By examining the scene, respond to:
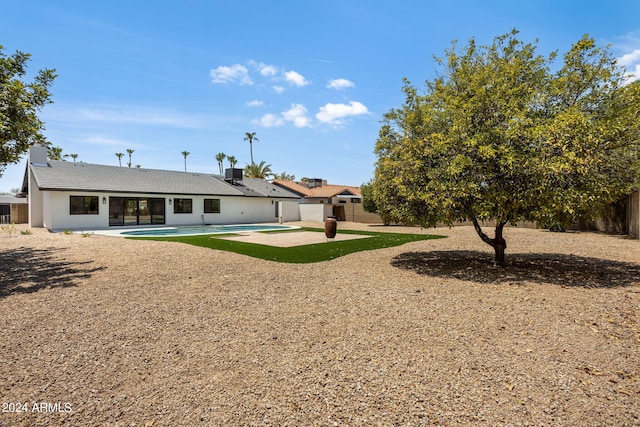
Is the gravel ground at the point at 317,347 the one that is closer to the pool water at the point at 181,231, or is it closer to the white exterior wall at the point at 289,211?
the pool water at the point at 181,231

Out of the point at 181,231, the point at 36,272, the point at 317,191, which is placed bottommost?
the point at 36,272

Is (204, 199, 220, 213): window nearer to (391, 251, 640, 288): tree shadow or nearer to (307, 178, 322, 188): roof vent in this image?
(391, 251, 640, 288): tree shadow

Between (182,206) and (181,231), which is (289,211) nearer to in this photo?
(182,206)

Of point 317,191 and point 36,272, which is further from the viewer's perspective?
point 317,191

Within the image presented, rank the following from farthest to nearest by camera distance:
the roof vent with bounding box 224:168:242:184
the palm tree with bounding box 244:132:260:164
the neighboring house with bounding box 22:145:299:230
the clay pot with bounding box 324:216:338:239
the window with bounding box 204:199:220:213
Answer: the palm tree with bounding box 244:132:260:164, the roof vent with bounding box 224:168:242:184, the window with bounding box 204:199:220:213, the neighboring house with bounding box 22:145:299:230, the clay pot with bounding box 324:216:338:239

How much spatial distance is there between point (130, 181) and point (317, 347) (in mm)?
25341

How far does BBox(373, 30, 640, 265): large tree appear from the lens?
24.4 feet

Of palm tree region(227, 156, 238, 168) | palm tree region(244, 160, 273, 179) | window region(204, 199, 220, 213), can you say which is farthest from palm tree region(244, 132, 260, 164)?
window region(204, 199, 220, 213)

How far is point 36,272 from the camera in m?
8.66

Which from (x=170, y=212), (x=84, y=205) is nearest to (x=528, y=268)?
(x=170, y=212)

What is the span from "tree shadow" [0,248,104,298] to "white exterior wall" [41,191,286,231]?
34.3 feet

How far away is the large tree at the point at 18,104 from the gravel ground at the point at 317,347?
3529mm

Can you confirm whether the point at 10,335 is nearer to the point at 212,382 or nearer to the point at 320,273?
the point at 212,382

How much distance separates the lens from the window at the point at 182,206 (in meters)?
25.8
